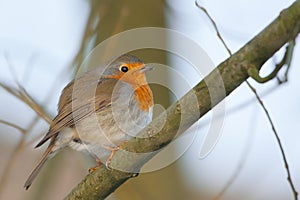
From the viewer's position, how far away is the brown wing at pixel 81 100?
3633 millimetres

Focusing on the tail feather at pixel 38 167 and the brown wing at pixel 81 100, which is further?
the brown wing at pixel 81 100

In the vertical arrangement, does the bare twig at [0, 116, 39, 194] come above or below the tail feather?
above

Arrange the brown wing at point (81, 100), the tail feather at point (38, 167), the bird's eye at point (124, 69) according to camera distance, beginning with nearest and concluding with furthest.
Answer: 1. the tail feather at point (38, 167)
2. the brown wing at point (81, 100)
3. the bird's eye at point (124, 69)

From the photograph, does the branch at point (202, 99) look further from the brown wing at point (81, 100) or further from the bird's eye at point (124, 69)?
the bird's eye at point (124, 69)

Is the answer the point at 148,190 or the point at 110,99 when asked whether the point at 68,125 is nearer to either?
the point at 110,99

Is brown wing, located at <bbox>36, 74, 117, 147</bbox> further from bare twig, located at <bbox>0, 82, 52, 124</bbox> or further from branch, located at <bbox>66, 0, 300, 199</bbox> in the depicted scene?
branch, located at <bbox>66, 0, 300, 199</bbox>

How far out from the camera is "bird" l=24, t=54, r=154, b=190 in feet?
11.7

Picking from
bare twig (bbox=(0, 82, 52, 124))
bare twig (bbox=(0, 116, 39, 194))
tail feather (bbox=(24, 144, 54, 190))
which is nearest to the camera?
bare twig (bbox=(0, 116, 39, 194))

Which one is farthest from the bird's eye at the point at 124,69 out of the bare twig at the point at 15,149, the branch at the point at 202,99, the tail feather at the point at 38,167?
the branch at the point at 202,99

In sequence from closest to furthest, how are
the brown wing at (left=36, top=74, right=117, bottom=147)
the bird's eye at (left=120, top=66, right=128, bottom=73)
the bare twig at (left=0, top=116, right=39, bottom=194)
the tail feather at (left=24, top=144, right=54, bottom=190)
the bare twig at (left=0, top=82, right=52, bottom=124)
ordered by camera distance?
the bare twig at (left=0, top=116, right=39, bottom=194) → the bare twig at (left=0, top=82, right=52, bottom=124) → the tail feather at (left=24, top=144, right=54, bottom=190) → the brown wing at (left=36, top=74, right=117, bottom=147) → the bird's eye at (left=120, top=66, right=128, bottom=73)

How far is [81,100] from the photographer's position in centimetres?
380

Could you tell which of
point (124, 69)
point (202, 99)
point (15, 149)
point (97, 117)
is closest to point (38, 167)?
point (15, 149)

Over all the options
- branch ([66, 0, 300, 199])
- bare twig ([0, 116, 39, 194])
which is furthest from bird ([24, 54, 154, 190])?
branch ([66, 0, 300, 199])

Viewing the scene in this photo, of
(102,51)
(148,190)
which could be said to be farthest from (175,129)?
(148,190)
